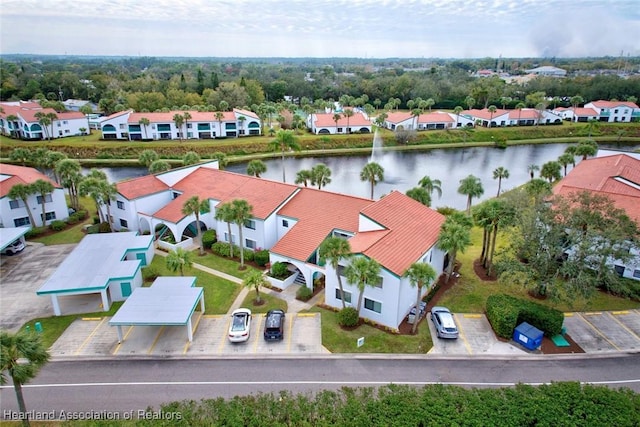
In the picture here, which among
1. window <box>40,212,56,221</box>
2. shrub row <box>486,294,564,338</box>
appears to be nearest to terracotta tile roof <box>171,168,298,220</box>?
window <box>40,212,56,221</box>

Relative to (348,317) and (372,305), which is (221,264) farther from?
(372,305)

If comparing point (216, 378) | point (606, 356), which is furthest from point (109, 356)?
point (606, 356)

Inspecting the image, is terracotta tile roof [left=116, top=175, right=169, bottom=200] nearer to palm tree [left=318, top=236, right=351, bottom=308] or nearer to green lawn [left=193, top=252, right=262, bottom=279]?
green lawn [left=193, top=252, right=262, bottom=279]

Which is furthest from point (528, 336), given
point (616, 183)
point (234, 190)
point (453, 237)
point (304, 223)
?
point (234, 190)

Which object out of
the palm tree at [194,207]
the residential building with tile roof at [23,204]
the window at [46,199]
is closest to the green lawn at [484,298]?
the palm tree at [194,207]

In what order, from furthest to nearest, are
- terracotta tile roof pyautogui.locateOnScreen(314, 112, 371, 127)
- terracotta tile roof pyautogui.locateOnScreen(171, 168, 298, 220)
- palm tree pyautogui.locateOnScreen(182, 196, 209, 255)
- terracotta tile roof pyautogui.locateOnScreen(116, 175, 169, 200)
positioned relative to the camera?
1. terracotta tile roof pyautogui.locateOnScreen(314, 112, 371, 127)
2. terracotta tile roof pyautogui.locateOnScreen(116, 175, 169, 200)
3. terracotta tile roof pyautogui.locateOnScreen(171, 168, 298, 220)
4. palm tree pyautogui.locateOnScreen(182, 196, 209, 255)

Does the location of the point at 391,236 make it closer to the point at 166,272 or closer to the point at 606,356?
the point at 606,356
